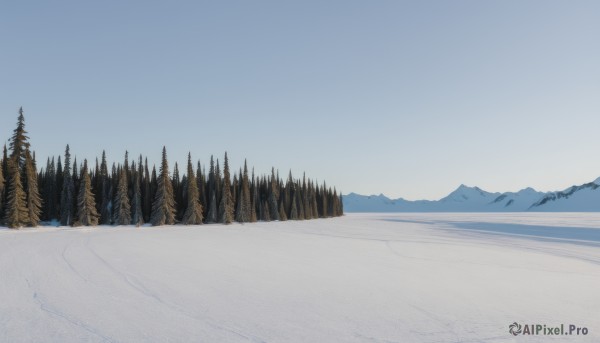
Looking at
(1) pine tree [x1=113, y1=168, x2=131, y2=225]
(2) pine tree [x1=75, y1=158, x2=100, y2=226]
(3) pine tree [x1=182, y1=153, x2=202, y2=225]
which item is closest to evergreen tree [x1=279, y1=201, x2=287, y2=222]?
(3) pine tree [x1=182, y1=153, x2=202, y2=225]

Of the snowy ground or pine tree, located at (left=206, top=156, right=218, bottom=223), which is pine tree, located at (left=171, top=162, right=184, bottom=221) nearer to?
pine tree, located at (left=206, top=156, right=218, bottom=223)

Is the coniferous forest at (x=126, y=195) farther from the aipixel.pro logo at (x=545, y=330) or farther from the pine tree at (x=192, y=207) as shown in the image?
the aipixel.pro logo at (x=545, y=330)

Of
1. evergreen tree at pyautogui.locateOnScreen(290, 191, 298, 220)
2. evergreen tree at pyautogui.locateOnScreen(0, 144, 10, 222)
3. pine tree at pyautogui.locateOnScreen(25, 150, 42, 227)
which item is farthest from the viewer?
evergreen tree at pyautogui.locateOnScreen(290, 191, 298, 220)

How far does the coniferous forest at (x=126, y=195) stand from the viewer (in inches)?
1935

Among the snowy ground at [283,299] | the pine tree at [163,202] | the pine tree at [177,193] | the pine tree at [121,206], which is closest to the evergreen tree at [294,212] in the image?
the pine tree at [177,193]

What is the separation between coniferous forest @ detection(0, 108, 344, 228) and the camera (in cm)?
4916

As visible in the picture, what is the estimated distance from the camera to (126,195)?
5812cm

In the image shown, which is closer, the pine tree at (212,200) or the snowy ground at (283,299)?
the snowy ground at (283,299)

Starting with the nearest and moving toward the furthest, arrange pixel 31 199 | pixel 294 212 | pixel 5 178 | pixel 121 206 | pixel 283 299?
pixel 283 299 → pixel 31 199 → pixel 5 178 → pixel 121 206 → pixel 294 212

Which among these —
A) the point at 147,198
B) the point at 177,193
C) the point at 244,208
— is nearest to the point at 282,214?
the point at 244,208

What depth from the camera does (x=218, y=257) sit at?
17.6 meters

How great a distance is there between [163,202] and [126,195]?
6.14 metres

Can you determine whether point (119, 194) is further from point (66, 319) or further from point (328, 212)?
point (328, 212)

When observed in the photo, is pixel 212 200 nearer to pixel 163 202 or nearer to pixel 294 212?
pixel 163 202
